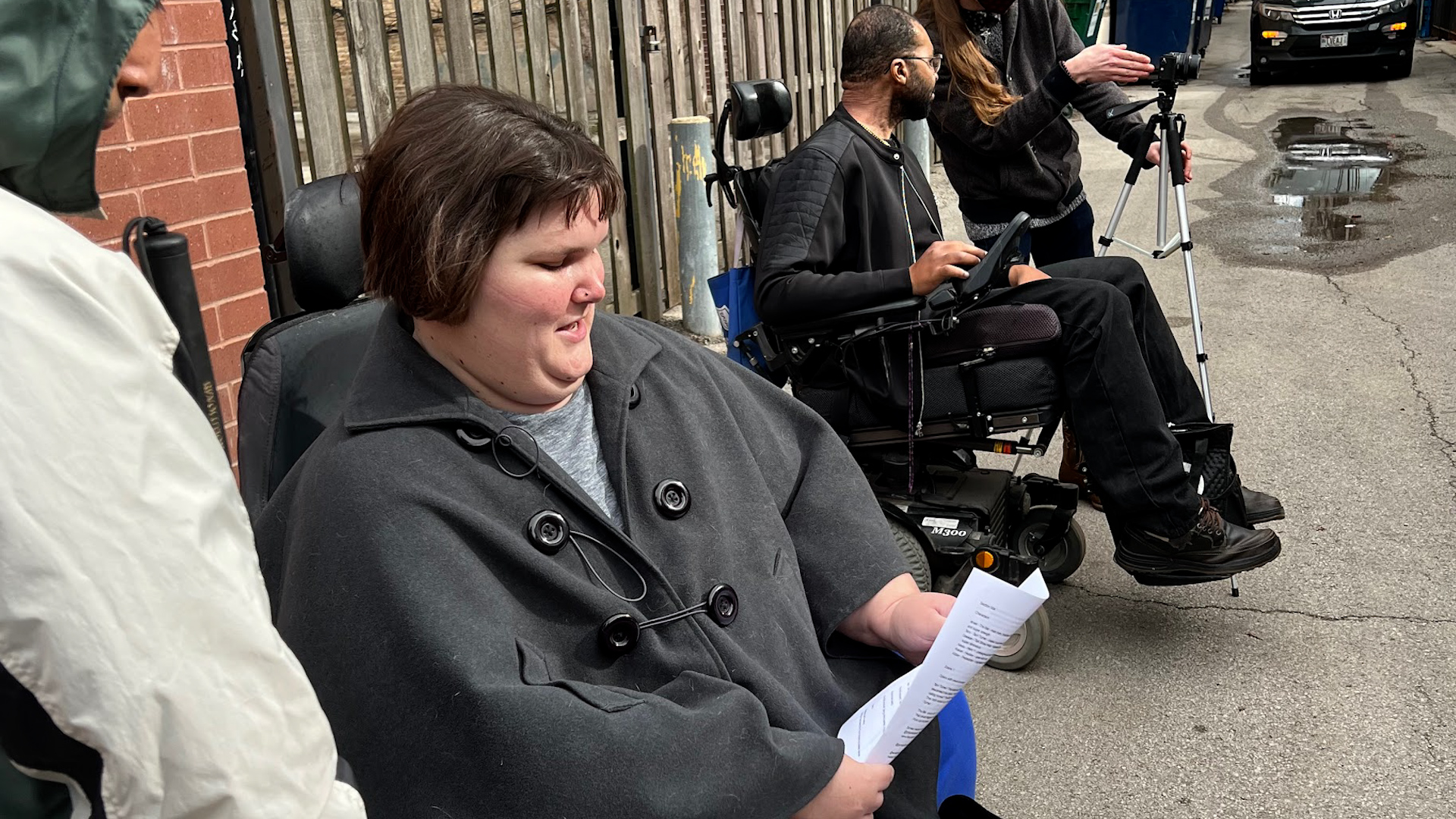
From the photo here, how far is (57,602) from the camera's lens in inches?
35.3

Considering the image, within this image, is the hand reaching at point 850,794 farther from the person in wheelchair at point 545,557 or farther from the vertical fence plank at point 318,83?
the vertical fence plank at point 318,83

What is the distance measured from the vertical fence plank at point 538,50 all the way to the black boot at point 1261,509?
314cm

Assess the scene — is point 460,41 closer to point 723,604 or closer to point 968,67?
point 968,67

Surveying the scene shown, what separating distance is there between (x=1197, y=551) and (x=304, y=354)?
2307mm

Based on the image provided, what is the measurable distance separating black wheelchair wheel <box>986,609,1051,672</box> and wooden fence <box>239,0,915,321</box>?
2.56m

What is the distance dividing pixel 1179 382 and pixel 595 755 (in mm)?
2463

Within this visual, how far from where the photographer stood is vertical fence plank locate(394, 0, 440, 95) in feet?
15.0

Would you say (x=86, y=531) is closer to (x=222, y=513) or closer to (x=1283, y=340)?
(x=222, y=513)

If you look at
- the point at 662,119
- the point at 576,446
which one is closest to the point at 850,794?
the point at 576,446

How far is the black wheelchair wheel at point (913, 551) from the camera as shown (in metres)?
3.36

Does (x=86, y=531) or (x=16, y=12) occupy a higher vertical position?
(x=16, y=12)

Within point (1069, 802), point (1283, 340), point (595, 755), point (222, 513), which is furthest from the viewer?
point (1283, 340)

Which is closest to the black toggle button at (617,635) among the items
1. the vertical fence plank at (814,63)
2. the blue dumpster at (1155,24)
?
the vertical fence plank at (814,63)

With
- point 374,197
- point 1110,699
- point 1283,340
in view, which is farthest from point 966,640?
point 1283,340
